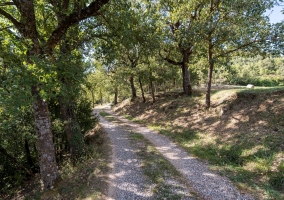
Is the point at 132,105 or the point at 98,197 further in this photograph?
the point at 132,105

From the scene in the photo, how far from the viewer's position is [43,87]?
173 inches

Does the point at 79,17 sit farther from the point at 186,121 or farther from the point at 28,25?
the point at 186,121

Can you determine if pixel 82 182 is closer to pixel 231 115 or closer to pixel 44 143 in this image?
pixel 44 143

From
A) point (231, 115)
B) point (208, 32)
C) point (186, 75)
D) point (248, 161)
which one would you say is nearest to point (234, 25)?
point (208, 32)

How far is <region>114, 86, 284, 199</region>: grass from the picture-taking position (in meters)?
5.30

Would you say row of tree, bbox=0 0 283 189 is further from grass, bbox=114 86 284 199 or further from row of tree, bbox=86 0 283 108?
grass, bbox=114 86 284 199

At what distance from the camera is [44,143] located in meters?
5.63

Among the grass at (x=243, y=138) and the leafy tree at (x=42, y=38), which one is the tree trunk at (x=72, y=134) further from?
the grass at (x=243, y=138)

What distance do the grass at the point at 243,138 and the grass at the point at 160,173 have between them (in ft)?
5.45

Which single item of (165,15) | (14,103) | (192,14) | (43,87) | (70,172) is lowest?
(70,172)

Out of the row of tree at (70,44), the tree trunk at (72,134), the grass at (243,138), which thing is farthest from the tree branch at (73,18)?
the grass at (243,138)

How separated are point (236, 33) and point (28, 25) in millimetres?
9021

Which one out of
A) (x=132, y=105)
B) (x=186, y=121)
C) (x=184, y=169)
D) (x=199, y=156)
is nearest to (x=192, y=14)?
(x=186, y=121)

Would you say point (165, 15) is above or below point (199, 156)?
above
